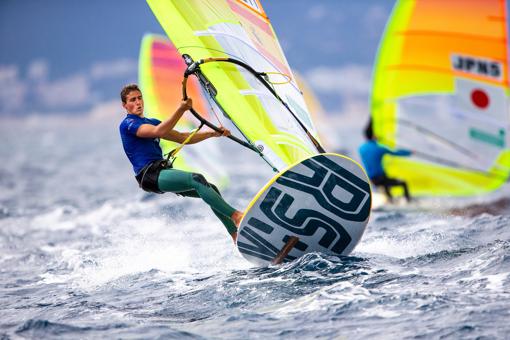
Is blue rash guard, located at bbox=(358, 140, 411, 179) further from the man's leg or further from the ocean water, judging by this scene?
the man's leg

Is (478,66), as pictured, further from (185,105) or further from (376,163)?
(185,105)

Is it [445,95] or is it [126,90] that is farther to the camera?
[445,95]

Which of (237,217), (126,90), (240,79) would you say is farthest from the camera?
(240,79)

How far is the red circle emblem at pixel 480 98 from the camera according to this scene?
1039cm

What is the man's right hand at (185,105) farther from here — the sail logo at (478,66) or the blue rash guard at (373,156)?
the sail logo at (478,66)

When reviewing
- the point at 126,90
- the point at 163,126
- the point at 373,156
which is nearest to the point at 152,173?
the point at 163,126

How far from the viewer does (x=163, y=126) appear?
17.2 ft

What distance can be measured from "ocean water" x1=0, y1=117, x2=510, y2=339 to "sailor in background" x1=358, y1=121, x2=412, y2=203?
4.21 feet

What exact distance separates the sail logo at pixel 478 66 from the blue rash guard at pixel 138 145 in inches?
235

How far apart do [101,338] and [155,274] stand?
1658 millimetres

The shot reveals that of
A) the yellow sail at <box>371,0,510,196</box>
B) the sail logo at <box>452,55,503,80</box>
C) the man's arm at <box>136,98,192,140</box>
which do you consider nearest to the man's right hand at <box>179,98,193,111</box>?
the man's arm at <box>136,98,192,140</box>

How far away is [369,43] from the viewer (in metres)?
130

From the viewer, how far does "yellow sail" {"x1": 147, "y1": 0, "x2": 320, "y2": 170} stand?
6.05 metres

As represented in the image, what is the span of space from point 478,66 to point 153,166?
6.16m
